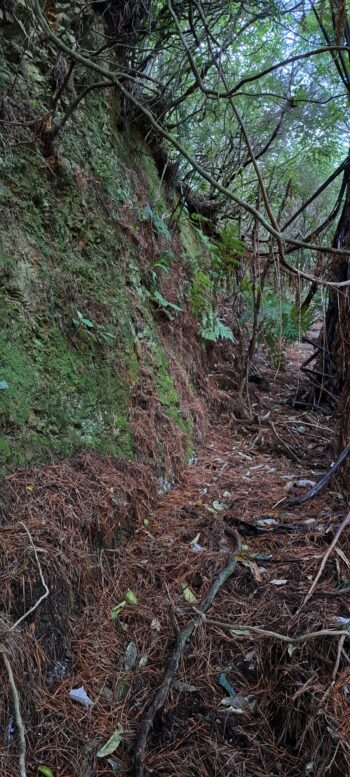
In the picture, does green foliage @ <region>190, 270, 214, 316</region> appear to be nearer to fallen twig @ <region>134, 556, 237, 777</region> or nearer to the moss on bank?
the moss on bank

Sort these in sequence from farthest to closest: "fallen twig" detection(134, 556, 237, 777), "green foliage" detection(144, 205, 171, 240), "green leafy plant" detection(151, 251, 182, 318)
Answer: "green foliage" detection(144, 205, 171, 240) < "green leafy plant" detection(151, 251, 182, 318) < "fallen twig" detection(134, 556, 237, 777)

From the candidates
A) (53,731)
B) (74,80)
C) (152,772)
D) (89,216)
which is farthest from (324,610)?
(74,80)

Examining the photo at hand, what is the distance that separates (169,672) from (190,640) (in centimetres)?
17

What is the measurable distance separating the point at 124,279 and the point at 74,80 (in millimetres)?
1439

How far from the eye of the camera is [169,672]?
1.81 metres

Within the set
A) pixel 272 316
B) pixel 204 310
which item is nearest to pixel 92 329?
pixel 204 310

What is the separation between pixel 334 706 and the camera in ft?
5.22

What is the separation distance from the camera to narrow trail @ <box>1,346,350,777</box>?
1.59m

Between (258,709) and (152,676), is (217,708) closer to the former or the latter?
(258,709)

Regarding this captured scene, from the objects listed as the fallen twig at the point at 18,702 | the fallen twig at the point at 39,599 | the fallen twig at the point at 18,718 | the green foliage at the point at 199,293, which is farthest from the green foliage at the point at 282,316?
the fallen twig at the point at 18,718

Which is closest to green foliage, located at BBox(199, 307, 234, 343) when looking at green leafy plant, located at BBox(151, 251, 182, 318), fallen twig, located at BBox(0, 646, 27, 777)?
green leafy plant, located at BBox(151, 251, 182, 318)

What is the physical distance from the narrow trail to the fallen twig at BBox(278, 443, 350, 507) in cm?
7

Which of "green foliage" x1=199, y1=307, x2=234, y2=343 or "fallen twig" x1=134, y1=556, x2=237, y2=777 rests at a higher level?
"green foliage" x1=199, y1=307, x2=234, y2=343

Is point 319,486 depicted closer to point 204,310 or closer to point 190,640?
point 190,640
